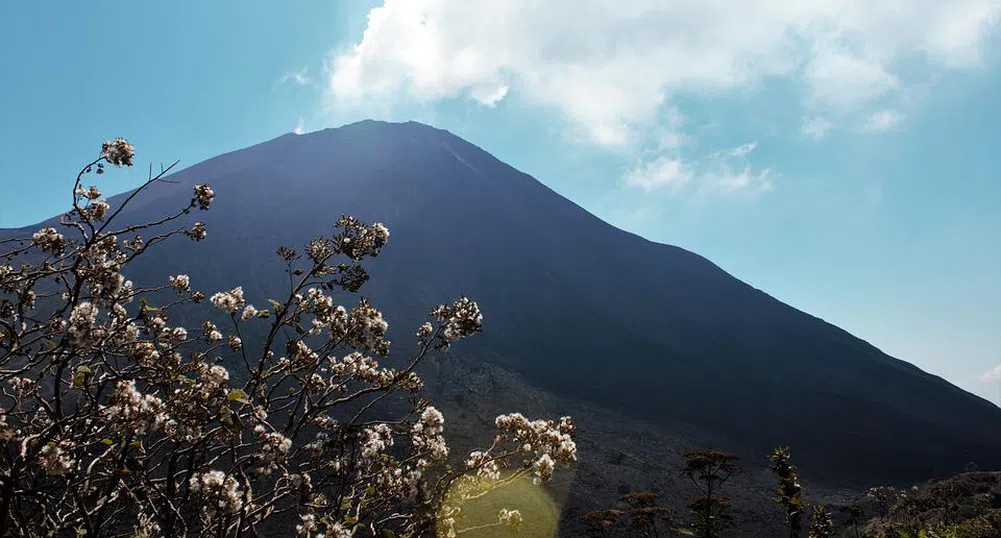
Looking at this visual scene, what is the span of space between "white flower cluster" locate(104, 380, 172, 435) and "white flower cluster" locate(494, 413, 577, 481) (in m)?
2.52

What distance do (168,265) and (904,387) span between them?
10600cm

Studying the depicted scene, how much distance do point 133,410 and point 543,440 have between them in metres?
3.13

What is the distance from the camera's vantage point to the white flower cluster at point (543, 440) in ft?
14.9

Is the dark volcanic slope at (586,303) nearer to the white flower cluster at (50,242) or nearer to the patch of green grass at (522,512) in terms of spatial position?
the patch of green grass at (522,512)

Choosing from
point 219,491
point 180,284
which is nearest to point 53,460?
point 219,491

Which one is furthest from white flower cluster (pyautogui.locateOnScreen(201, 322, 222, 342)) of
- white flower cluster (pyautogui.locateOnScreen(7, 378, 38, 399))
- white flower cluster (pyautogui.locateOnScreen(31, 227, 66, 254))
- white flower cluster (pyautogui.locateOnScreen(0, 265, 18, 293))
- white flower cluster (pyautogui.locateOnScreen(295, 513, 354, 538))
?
white flower cluster (pyautogui.locateOnScreen(295, 513, 354, 538))

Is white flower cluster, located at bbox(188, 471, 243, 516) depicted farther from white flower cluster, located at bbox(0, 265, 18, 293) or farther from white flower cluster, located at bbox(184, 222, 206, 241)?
white flower cluster, located at bbox(184, 222, 206, 241)

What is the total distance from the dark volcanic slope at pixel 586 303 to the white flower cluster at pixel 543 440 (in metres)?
55.6

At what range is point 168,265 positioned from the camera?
69.1 m

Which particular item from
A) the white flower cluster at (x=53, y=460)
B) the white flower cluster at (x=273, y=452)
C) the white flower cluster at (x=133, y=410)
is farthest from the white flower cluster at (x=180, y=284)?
the white flower cluster at (x=273, y=452)

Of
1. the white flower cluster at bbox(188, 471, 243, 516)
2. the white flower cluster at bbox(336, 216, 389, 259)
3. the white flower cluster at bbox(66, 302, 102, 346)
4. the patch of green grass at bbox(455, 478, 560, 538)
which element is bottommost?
the patch of green grass at bbox(455, 478, 560, 538)

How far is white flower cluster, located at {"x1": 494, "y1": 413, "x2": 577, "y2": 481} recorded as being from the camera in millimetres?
4536

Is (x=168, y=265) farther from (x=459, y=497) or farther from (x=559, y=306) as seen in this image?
(x=459, y=497)

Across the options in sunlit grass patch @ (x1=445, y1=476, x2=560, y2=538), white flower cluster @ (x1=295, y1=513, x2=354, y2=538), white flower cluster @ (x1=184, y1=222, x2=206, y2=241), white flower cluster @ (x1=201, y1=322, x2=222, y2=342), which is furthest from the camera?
sunlit grass patch @ (x1=445, y1=476, x2=560, y2=538)
